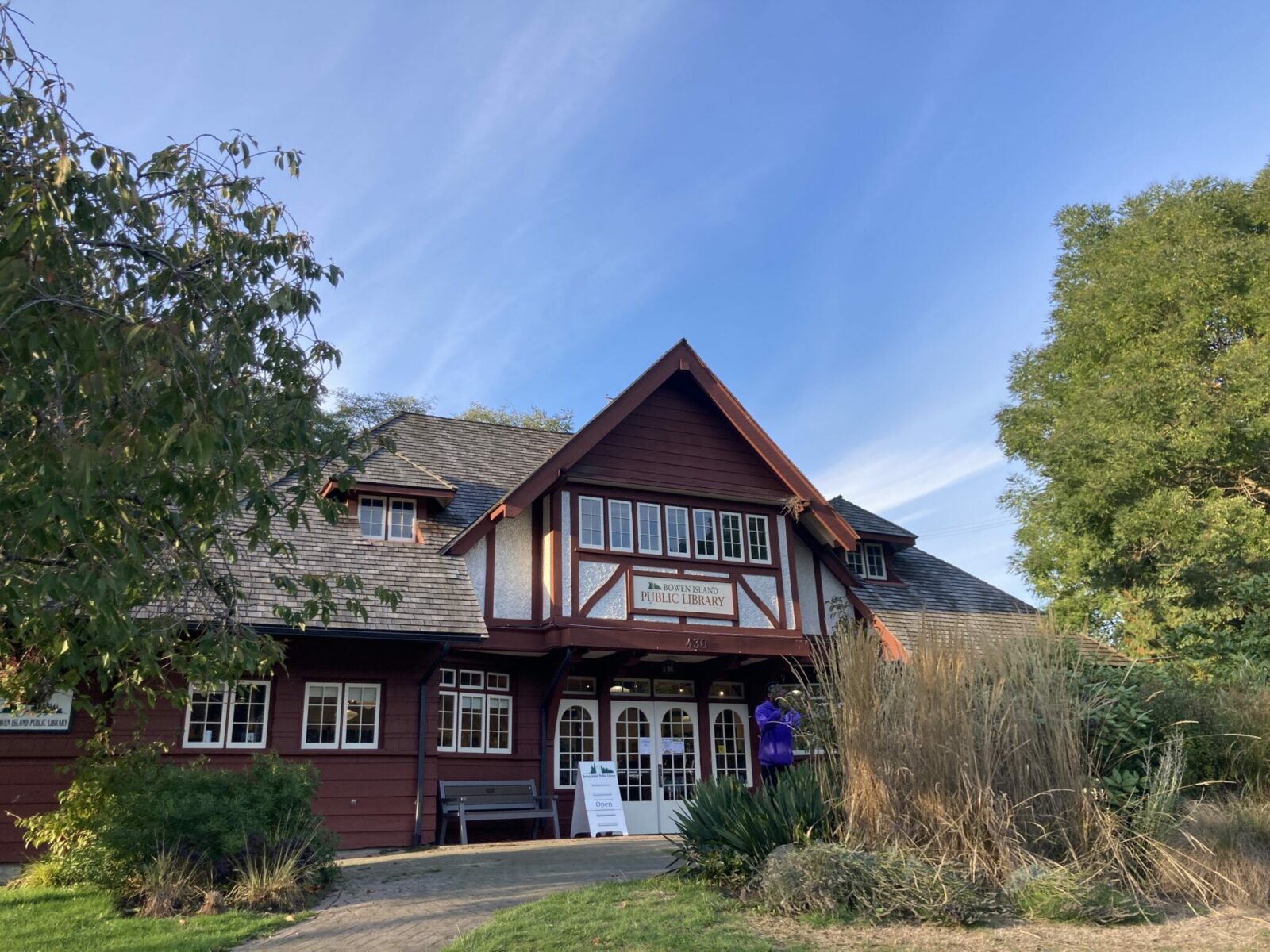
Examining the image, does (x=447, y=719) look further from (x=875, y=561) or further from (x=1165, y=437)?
(x=1165, y=437)

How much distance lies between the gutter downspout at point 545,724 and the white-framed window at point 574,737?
12.4 inches

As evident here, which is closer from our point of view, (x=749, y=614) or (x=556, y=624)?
(x=556, y=624)

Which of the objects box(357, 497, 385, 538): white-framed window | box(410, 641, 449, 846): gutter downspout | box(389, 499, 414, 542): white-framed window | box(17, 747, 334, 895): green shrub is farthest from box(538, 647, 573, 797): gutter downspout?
box(17, 747, 334, 895): green shrub

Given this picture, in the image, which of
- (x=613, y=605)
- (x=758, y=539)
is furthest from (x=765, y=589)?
(x=613, y=605)

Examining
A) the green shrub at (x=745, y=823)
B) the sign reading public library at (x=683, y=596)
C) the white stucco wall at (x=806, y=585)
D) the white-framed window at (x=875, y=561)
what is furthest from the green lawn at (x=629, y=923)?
the white-framed window at (x=875, y=561)

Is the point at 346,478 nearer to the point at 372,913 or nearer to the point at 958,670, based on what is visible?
the point at 372,913

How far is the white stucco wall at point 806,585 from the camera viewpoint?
17000mm

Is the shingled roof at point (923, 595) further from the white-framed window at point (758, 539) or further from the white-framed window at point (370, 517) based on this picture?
the white-framed window at point (370, 517)

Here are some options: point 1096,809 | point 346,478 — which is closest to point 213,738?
point 346,478

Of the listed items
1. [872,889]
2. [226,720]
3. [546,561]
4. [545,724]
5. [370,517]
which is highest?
[370,517]

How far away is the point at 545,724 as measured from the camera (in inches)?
587

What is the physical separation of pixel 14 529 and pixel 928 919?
590 centimetres

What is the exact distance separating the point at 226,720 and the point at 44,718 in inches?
83.3

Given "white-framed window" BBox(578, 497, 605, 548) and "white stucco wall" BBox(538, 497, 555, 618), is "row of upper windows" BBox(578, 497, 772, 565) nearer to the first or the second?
"white-framed window" BBox(578, 497, 605, 548)
